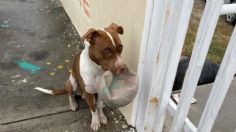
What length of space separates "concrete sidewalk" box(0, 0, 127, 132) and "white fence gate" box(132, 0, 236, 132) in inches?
26.6

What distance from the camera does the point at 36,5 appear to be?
229 inches

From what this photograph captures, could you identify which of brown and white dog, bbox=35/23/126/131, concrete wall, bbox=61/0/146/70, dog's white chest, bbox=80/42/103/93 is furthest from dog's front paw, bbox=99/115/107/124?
concrete wall, bbox=61/0/146/70

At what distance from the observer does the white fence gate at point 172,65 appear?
189cm

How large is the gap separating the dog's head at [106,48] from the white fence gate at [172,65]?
257mm

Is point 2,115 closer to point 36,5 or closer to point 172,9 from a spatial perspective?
point 172,9

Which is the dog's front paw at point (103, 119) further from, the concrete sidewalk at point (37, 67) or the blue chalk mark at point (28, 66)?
the blue chalk mark at point (28, 66)

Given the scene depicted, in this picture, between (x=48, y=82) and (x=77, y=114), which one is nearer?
(x=77, y=114)

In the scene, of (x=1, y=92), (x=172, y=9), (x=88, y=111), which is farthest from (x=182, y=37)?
(x=1, y=92)

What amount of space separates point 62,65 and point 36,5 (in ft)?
6.79

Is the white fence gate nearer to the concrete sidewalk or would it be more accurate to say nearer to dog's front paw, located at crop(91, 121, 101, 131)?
dog's front paw, located at crop(91, 121, 101, 131)

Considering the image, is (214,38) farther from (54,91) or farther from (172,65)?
(172,65)

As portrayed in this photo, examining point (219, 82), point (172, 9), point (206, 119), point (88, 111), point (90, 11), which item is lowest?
point (88, 111)

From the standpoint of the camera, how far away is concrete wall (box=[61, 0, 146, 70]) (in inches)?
108

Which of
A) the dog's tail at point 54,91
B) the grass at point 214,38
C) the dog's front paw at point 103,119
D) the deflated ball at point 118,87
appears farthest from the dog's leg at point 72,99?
the grass at point 214,38
